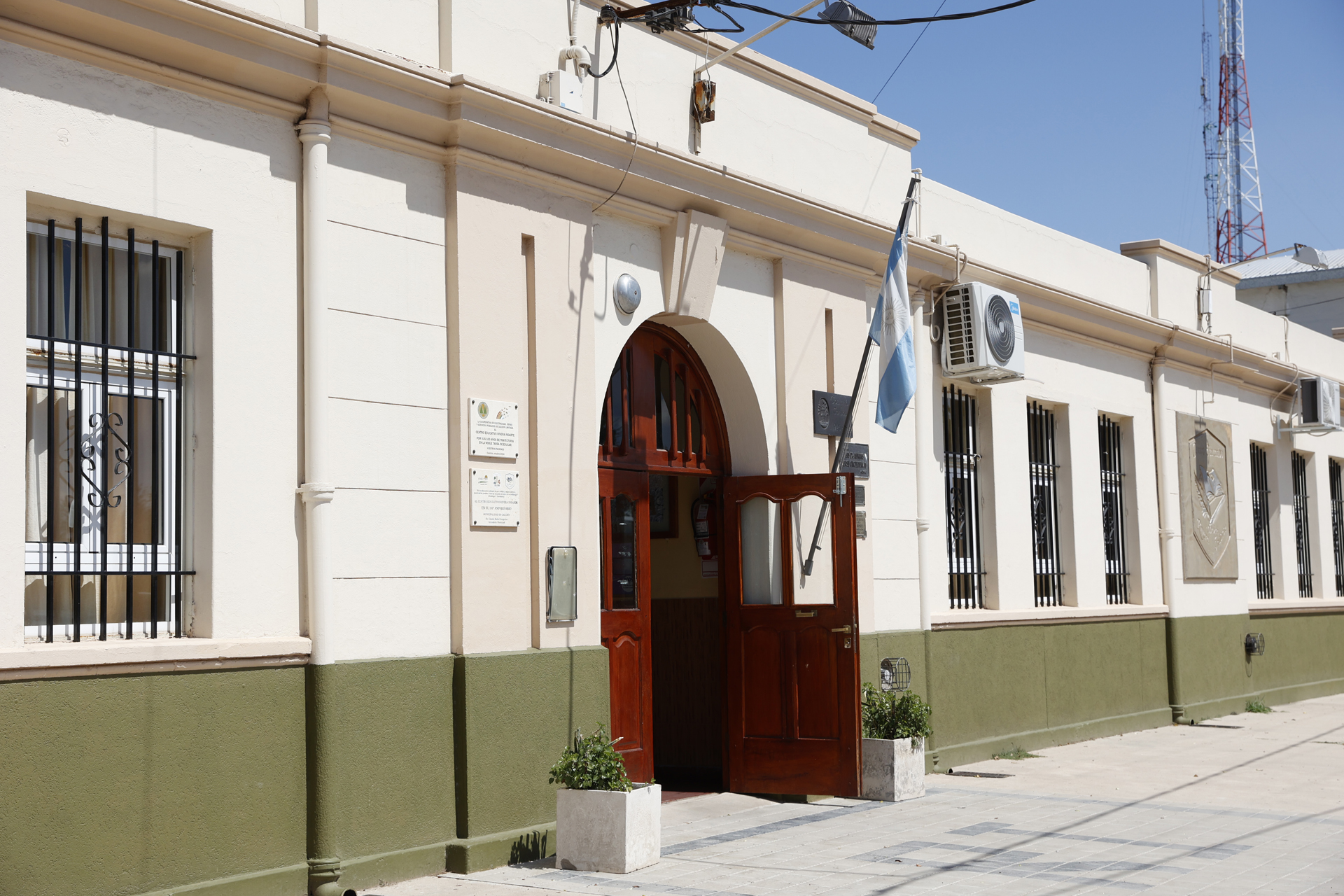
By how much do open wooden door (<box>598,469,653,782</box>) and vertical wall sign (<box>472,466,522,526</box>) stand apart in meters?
1.08

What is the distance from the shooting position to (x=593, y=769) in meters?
7.57

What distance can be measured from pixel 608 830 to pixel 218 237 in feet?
12.3

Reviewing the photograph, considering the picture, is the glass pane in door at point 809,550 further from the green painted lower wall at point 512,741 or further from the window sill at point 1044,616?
the green painted lower wall at point 512,741

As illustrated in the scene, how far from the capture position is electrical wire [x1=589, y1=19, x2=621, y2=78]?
8762mm

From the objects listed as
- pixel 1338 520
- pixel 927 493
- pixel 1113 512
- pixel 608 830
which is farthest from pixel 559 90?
pixel 1338 520

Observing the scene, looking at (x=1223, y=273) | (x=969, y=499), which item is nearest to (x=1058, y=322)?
(x=969, y=499)

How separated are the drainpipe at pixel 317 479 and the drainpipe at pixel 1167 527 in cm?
1130

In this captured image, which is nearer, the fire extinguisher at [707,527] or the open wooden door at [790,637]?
the open wooden door at [790,637]

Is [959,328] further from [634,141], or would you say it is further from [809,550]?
[634,141]

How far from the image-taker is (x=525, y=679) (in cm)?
795

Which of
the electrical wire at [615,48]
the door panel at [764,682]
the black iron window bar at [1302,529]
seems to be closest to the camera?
the electrical wire at [615,48]

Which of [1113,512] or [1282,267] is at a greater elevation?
[1282,267]

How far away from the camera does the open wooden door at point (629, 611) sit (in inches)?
359

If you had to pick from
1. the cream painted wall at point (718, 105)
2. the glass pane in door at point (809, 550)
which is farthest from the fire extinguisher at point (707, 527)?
the cream painted wall at point (718, 105)
